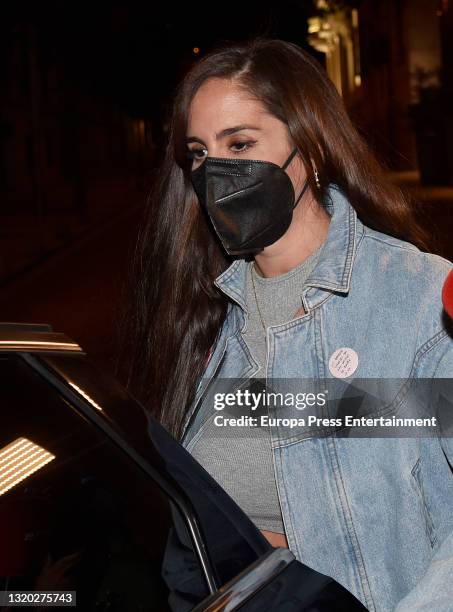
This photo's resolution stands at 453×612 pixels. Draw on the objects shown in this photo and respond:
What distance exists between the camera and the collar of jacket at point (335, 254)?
1.92 metres

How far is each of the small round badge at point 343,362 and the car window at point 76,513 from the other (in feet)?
2.00

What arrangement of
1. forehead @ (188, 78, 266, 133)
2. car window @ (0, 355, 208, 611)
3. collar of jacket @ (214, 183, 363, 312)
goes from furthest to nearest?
forehead @ (188, 78, 266, 133)
collar of jacket @ (214, 183, 363, 312)
car window @ (0, 355, 208, 611)

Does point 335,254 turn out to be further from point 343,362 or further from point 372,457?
point 372,457

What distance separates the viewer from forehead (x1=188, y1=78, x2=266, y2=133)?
7.00ft

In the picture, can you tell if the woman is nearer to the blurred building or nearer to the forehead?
the forehead

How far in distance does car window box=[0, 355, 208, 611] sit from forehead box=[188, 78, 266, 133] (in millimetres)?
971

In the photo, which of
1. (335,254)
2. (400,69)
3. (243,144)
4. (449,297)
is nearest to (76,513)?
(449,297)

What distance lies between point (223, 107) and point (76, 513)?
1.16 metres

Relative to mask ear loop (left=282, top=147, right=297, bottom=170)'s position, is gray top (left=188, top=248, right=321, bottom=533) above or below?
below

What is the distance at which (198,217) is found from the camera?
254cm

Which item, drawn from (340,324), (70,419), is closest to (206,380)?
(340,324)

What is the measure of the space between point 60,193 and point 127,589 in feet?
122

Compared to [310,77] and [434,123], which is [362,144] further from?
[434,123]

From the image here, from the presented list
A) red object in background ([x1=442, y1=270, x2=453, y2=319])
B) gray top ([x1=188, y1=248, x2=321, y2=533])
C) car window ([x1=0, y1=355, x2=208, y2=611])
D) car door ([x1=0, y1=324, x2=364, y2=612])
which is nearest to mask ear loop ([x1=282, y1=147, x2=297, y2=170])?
gray top ([x1=188, y1=248, x2=321, y2=533])
